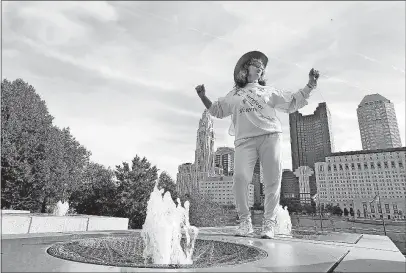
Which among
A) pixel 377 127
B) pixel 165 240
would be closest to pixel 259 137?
pixel 165 240

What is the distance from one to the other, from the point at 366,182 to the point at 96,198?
10899 cm

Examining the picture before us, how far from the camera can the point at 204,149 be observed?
5320 inches

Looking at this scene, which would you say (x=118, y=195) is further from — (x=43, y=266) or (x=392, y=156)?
(x=392, y=156)

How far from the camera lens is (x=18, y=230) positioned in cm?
663

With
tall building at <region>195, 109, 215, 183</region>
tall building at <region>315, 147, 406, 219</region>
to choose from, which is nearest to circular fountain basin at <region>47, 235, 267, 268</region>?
tall building at <region>315, 147, 406, 219</region>

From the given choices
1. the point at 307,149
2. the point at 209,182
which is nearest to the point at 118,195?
the point at 209,182

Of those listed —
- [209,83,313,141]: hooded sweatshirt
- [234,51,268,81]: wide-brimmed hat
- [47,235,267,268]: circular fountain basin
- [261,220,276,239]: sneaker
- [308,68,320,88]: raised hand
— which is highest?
[234,51,268,81]: wide-brimmed hat

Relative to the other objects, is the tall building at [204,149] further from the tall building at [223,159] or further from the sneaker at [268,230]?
the sneaker at [268,230]

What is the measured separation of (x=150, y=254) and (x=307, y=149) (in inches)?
6656

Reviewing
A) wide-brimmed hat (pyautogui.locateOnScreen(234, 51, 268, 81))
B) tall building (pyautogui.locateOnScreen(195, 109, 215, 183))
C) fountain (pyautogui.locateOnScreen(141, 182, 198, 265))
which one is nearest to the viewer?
fountain (pyautogui.locateOnScreen(141, 182, 198, 265))

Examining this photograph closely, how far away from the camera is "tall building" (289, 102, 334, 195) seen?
506 feet

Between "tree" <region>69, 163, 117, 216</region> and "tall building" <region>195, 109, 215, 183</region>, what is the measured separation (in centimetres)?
10761

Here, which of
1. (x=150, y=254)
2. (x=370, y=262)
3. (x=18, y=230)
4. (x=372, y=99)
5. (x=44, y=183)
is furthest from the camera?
(x=372, y=99)

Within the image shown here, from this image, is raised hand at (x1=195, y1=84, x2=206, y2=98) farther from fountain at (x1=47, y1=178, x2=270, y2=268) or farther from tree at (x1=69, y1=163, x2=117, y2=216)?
tree at (x1=69, y1=163, x2=117, y2=216)
